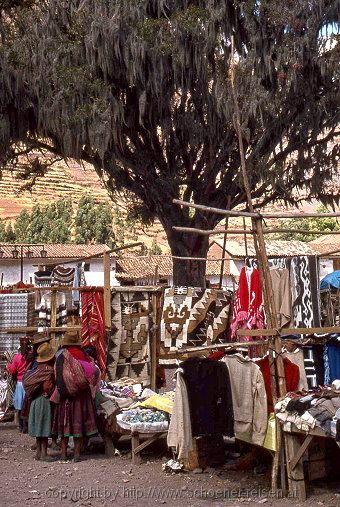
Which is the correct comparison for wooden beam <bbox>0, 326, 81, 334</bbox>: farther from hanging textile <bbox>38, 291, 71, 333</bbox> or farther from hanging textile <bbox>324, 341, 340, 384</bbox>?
hanging textile <bbox>324, 341, 340, 384</bbox>

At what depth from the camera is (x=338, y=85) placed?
1780 cm

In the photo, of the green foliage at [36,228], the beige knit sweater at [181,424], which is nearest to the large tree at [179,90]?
the beige knit sweater at [181,424]

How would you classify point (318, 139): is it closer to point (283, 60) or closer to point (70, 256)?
point (283, 60)

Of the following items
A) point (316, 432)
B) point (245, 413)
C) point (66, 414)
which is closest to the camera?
point (316, 432)

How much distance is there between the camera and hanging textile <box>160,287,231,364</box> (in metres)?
11.1

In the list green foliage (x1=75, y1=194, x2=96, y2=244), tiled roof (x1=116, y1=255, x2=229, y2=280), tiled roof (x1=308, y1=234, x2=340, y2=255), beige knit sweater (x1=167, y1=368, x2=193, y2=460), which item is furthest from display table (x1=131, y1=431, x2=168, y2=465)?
green foliage (x1=75, y1=194, x2=96, y2=244)

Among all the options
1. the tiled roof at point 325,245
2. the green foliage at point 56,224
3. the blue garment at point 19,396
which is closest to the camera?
the blue garment at point 19,396

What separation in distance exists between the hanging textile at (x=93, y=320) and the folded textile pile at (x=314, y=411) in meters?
4.40

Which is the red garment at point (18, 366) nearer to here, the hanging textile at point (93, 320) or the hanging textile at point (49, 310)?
the hanging textile at point (49, 310)

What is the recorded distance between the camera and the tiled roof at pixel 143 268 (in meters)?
41.6

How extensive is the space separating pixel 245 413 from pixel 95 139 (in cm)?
1078

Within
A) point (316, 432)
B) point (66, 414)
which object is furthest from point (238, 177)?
point (316, 432)

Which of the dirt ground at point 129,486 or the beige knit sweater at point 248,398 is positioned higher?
the beige knit sweater at point 248,398

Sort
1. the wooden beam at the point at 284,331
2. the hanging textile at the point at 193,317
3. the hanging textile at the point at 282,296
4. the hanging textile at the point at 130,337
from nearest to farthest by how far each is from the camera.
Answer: the wooden beam at the point at 284,331, the hanging textile at the point at 282,296, the hanging textile at the point at 130,337, the hanging textile at the point at 193,317
